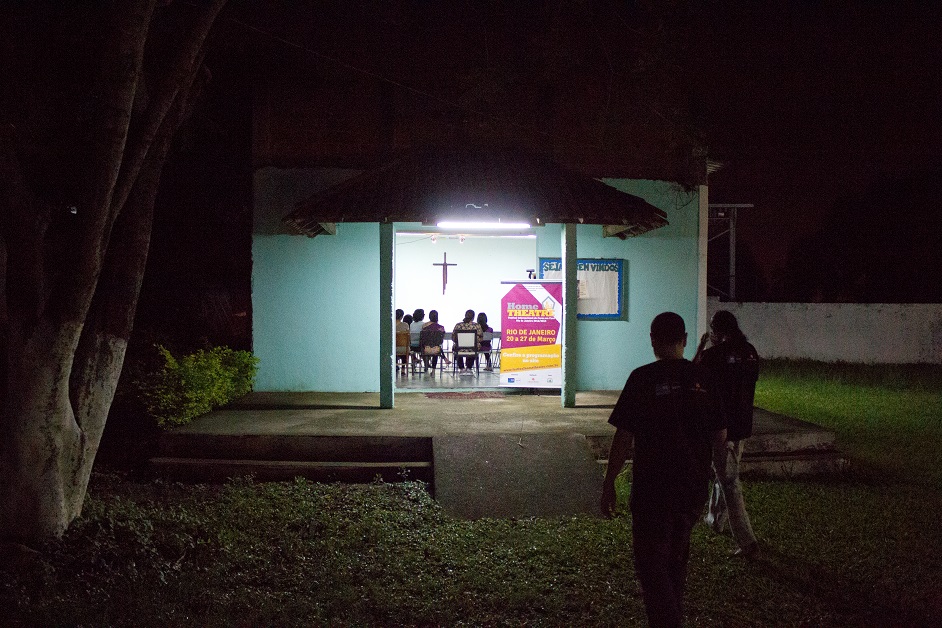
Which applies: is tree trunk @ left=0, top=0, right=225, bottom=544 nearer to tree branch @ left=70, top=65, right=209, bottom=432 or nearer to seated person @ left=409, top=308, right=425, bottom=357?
tree branch @ left=70, top=65, right=209, bottom=432

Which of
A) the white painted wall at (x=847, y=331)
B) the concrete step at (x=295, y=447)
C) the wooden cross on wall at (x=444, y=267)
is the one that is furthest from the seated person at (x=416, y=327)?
the white painted wall at (x=847, y=331)

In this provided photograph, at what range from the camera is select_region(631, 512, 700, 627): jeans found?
3.25 m

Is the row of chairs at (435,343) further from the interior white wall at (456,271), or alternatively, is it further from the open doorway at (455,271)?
the interior white wall at (456,271)

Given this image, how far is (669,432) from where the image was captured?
133 inches

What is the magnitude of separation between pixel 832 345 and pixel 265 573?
2018 centimetres

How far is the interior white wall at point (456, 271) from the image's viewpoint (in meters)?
13.4

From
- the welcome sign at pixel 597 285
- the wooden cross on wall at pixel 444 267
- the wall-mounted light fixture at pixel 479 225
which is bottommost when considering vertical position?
the welcome sign at pixel 597 285

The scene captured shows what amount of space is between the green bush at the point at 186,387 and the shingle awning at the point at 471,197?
6.91 ft

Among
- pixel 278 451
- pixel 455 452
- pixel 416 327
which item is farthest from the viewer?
pixel 416 327

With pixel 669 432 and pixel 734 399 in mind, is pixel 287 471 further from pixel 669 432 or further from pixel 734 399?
pixel 669 432

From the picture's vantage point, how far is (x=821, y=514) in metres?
6.06

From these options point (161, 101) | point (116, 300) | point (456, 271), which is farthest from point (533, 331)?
point (161, 101)

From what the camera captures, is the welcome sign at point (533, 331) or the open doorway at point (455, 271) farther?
the open doorway at point (455, 271)

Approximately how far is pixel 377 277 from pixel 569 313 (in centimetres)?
308
